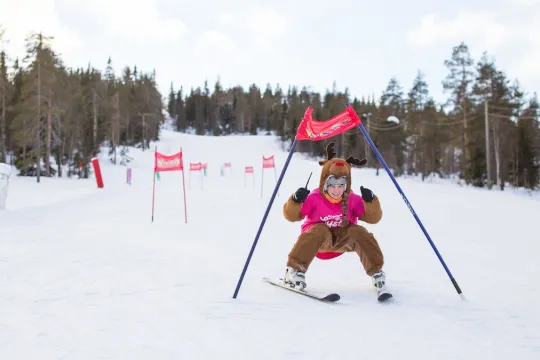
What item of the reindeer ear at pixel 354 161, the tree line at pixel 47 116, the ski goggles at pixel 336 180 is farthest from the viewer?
the tree line at pixel 47 116

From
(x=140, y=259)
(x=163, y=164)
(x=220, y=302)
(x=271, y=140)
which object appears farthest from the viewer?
(x=271, y=140)

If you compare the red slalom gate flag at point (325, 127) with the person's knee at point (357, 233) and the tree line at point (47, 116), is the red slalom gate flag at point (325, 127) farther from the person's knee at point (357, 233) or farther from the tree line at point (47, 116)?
the tree line at point (47, 116)

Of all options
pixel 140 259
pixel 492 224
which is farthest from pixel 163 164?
pixel 492 224

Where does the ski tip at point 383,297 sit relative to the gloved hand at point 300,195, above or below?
below

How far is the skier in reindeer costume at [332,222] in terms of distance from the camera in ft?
14.3

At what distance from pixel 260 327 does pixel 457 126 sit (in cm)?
3835

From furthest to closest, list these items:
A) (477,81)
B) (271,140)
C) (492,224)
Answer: (271,140) → (477,81) → (492,224)

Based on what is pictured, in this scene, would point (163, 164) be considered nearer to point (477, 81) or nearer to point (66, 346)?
point (66, 346)

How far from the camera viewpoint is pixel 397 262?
596cm

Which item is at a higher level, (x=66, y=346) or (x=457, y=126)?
(x=457, y=126)

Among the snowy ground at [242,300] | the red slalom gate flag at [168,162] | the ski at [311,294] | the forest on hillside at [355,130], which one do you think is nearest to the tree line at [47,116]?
the forest on hillside at [355,130]

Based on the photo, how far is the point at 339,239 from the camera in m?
4.50

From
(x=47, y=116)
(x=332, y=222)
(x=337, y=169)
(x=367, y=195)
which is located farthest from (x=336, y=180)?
(x=47, y=116)

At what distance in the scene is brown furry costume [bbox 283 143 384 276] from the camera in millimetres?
4355
